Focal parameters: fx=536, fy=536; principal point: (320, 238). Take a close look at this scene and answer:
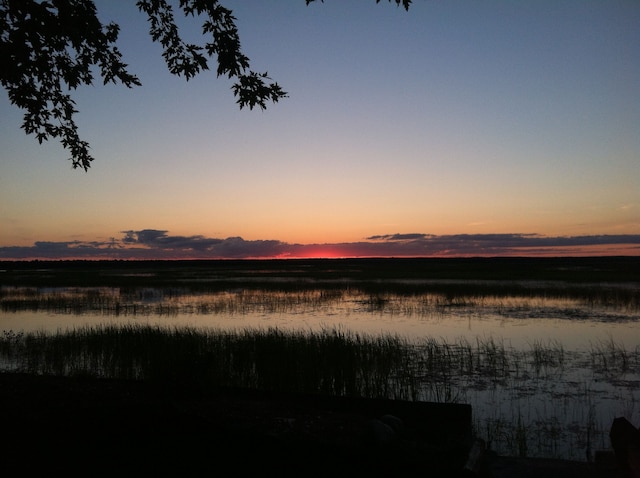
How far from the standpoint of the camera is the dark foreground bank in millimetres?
6969

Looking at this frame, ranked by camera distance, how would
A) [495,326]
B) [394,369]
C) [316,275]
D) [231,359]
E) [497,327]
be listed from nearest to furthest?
1. [394,369]
2. [231,359]
3. [497,327]
4. [495,326]
5. [316,275]

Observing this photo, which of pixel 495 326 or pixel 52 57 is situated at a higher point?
pixel 52 57

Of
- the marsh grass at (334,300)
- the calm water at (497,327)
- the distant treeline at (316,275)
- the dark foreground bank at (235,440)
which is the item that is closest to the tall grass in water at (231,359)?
the dark foreground bank at (235,440)

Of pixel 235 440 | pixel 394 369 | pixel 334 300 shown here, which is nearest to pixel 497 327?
pixel 394 369

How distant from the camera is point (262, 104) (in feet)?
36.1

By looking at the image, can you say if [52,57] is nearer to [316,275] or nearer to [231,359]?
[231,359]

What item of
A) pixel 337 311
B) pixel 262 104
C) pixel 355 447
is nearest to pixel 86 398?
pixel 355 447

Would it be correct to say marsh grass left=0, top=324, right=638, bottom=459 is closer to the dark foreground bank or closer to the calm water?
the calm water

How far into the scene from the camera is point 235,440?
7383mm

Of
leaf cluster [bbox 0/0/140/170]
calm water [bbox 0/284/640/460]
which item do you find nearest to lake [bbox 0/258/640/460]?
calm water [bbox 0/284/640/460]

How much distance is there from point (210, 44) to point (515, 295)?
100ft

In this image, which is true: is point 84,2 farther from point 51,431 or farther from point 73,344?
point 73,344

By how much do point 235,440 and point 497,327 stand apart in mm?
17444

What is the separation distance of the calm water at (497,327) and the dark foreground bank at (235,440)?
72.7 inches
